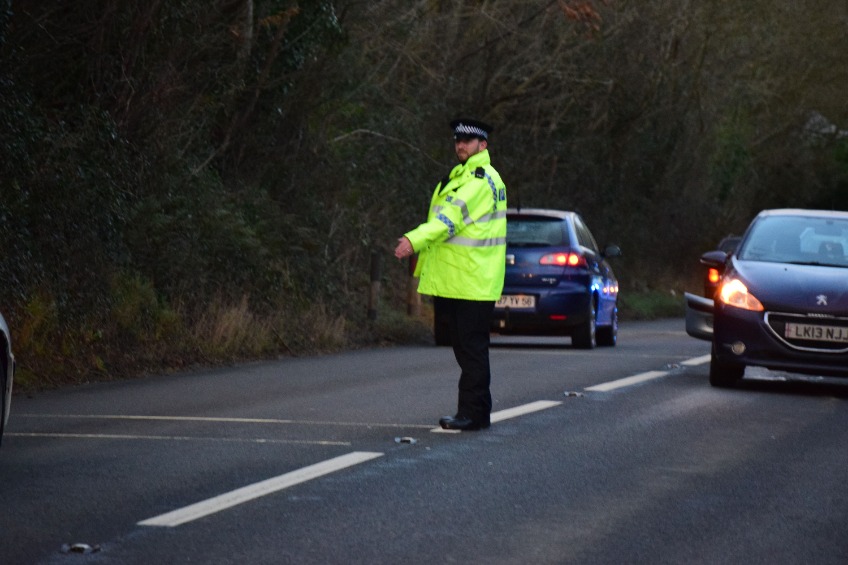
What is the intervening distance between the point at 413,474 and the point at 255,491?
3.44 ft

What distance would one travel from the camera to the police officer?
10984 mm

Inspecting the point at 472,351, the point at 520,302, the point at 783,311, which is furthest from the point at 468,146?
the point at 520,302

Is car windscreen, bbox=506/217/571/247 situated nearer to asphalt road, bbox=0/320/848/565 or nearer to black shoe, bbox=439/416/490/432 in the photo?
asphalt road, bbox=0/320/848/565

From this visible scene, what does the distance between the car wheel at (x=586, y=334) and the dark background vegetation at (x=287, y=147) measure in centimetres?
252

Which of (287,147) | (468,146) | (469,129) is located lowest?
(468,146)

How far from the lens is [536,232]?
21031 millimetres

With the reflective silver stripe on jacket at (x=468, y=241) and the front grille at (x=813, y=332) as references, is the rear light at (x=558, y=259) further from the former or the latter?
the reflective silver stripe on jacket at (x=468, y=241)

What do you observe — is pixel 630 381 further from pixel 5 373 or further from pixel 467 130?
pixel 5 373

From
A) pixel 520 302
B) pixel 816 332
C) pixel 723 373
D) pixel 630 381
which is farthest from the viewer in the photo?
pixel 520 302

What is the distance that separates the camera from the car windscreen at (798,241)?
1559cm

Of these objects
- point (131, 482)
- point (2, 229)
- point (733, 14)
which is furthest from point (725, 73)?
point (131, 482)

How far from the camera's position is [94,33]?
18.7 meters

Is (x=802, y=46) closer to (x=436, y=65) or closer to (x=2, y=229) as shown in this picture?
(x=436, y=65)

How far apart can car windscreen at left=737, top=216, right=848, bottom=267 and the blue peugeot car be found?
4.71 meters
